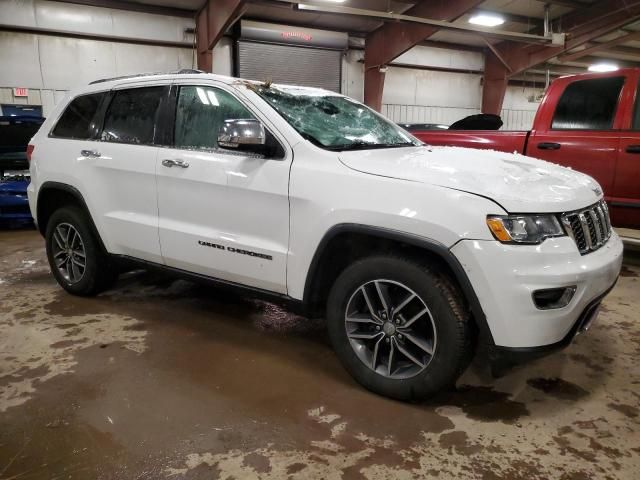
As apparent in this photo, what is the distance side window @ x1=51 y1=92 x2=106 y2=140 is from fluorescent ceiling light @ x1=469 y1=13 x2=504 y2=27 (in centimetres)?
1057

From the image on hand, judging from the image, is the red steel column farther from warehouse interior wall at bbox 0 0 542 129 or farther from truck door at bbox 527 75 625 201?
truck door at bbox 527 75 625 201

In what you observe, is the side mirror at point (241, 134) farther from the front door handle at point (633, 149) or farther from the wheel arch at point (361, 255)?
the front door handle at point (633, 149)

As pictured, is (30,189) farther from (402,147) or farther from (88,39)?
(88,39)

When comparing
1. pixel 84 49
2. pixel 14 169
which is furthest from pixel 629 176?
pixel 84 49

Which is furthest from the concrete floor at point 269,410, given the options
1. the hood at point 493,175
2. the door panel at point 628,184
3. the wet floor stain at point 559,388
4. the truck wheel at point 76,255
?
the door panel at point 628,184

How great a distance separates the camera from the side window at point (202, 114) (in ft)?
9.62

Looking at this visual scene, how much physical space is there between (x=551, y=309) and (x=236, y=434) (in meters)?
1.47

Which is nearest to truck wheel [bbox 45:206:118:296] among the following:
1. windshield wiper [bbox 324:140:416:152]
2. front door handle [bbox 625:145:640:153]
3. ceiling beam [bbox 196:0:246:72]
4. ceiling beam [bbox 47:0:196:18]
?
windshield wiper [bbox 324:140:416:152]

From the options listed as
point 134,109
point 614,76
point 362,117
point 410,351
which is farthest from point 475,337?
point 614,76

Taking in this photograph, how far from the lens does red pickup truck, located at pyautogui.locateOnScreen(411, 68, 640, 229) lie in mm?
4375

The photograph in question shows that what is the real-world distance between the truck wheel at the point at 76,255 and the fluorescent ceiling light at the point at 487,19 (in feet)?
36.1

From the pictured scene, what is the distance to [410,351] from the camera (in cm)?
235

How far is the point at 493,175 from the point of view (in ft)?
7.39

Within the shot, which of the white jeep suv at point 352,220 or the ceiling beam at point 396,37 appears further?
the ceiling beam at point 396,37
